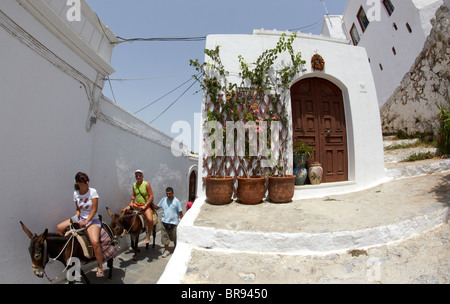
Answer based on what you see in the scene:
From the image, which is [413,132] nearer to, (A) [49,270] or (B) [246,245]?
(B) [246,245]

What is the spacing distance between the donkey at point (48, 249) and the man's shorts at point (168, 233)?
1.72m

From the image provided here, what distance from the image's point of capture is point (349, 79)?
4.82m

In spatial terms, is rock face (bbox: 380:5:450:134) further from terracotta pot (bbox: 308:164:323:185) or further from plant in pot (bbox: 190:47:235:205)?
plant in pot (bbox: 190:47:235:205)

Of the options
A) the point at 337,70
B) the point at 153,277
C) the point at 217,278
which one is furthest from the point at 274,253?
the point at 337,70

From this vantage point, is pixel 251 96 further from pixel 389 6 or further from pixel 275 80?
pixel 389 6

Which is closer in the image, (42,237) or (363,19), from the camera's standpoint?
(42,237)

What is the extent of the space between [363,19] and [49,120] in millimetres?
16065

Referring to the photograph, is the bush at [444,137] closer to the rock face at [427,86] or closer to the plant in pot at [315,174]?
the rock face at [427,86]

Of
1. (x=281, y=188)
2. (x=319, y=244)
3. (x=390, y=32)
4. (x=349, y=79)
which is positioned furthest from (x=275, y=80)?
(x=390, y=32)

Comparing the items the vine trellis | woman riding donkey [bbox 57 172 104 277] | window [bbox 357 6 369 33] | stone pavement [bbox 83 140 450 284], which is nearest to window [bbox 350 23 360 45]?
window [bbox 357 6 369 33]

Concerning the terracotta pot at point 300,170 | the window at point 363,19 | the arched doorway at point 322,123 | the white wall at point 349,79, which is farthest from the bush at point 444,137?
the window at point 363,19

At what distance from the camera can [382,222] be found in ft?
7.97

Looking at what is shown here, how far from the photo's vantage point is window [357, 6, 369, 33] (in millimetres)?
11745

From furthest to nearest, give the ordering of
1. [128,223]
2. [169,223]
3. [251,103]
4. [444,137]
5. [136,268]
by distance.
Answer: [444,137] < [169,223] < [251,103] < [128,223] < [136,268]
